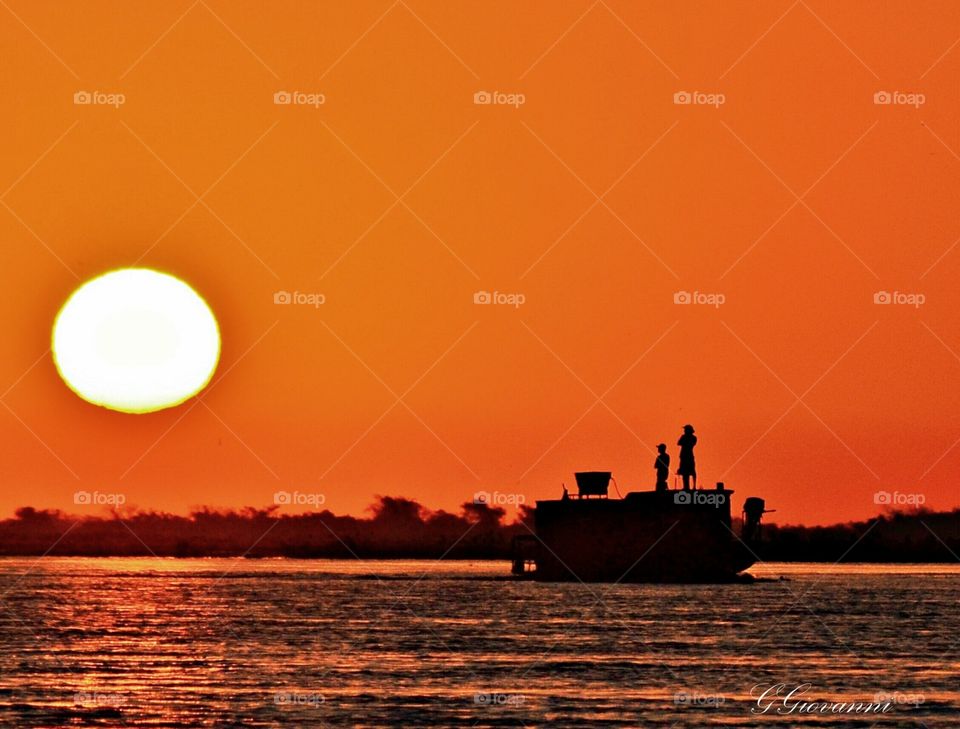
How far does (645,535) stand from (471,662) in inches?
1946

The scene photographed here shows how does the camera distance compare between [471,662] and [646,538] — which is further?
[646,538]

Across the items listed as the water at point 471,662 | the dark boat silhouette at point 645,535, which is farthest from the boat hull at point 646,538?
the water at point 471,662

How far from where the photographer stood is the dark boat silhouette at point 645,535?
309 ft

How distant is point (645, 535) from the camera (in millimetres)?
95625

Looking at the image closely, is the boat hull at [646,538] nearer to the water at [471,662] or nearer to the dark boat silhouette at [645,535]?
the dark boat silhouette at [645,535]

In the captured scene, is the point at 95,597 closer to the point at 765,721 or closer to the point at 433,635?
the point at 433,635

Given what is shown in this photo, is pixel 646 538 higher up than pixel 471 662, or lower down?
higher up

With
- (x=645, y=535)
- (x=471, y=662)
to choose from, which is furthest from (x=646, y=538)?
(x=471, y=662)

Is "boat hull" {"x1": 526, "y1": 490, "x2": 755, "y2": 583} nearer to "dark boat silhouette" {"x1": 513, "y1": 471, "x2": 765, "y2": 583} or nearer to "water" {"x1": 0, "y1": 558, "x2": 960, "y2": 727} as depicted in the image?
"dark boat silhouette" {"x1": 513, "y1": 471, "x2": 765, "y2": 583}

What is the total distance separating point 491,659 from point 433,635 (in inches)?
424

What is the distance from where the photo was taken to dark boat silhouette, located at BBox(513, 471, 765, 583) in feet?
309

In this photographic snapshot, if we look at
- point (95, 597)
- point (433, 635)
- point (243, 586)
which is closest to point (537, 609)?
point (433, 635)

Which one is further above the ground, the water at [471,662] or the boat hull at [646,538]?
the boat hull at [646,538]

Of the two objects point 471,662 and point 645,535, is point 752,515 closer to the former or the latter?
point 645,535
